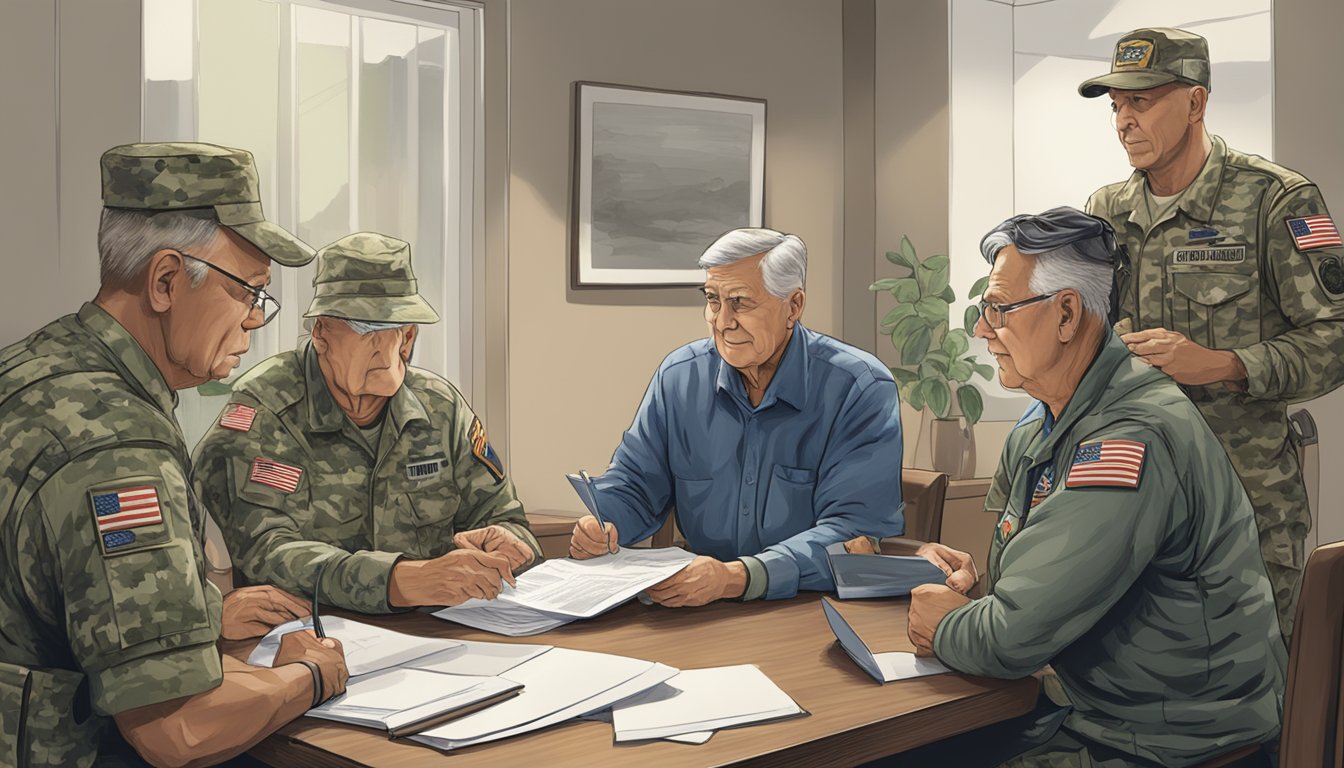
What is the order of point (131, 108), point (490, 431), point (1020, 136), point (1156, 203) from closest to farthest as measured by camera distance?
1. point (1156, 203)
2. point (131, 108)
3. point (490, 431)
4. point (1020, 136)

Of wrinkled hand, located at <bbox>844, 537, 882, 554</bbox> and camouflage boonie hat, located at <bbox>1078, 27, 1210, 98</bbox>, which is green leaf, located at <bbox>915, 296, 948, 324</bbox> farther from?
wrinkled hand, located at <bbox>844, 537, 882, 554</bbox>

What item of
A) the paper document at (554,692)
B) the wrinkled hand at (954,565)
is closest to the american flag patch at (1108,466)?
the wrinkled hand at (954,565)

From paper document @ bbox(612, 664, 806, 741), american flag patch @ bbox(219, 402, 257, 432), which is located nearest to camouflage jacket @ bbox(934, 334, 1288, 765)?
paper document @ bbox(612, 664, 806, 741)

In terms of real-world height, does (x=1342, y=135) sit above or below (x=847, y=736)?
above

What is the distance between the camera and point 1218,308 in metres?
2.70

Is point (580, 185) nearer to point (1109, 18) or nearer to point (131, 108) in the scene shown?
point (131, 108)

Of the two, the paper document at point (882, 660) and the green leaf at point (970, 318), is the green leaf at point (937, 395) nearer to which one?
the green leaf at point (970, 318)

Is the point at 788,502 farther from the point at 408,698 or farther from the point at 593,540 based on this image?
the point at 408,698

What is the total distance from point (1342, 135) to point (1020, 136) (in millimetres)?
1431

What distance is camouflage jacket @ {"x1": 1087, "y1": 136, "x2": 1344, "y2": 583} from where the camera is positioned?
8.46 feet

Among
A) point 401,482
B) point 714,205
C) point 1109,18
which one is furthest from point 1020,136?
point 401,482

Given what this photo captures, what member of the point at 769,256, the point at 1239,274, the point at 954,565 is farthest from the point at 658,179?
the point at 954,565

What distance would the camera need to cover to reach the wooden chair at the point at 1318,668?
1.31 meters

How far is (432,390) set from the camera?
8.29 ft
